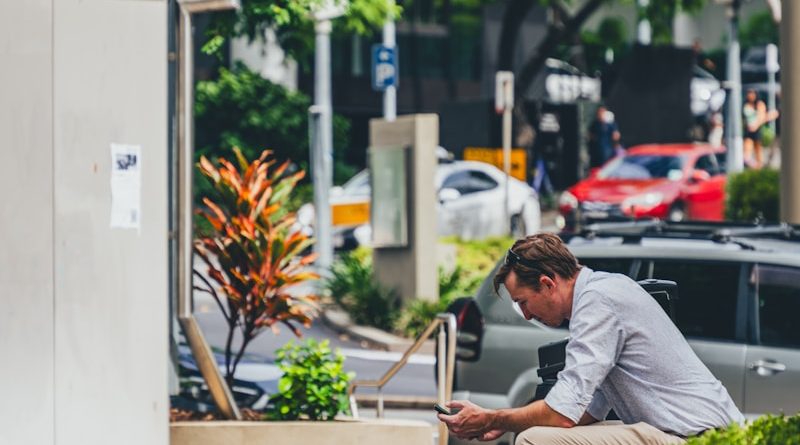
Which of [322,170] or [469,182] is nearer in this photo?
[322,170]

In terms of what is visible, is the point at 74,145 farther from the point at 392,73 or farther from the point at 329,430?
the point at 392,73

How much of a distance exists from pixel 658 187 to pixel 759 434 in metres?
23.5

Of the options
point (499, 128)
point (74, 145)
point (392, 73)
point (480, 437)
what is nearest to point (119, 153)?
point (74, 145)

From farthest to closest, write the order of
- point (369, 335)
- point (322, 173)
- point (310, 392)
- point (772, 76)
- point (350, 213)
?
point (772, 76), point (350, 213), point (322, 173), point (369, 335), point (310, 392)

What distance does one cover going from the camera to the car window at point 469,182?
27797mm

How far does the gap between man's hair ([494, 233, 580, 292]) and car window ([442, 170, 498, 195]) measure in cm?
2236

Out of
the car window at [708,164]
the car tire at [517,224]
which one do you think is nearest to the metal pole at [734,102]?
the car window at [708,164]

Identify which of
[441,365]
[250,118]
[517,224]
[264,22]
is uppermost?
[250,118]

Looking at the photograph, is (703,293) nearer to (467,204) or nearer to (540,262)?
(540,262)

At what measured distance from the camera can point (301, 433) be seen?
9.27 metres

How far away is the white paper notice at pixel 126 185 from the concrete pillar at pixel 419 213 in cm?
1032

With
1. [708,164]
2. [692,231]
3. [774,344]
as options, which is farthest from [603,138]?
[774,344]

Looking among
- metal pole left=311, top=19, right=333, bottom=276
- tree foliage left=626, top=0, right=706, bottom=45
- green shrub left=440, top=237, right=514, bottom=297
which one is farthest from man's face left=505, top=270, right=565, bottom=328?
tree foliage left=626, top=0, right=706, bottom=45

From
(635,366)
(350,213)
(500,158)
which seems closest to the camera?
(635,366)
